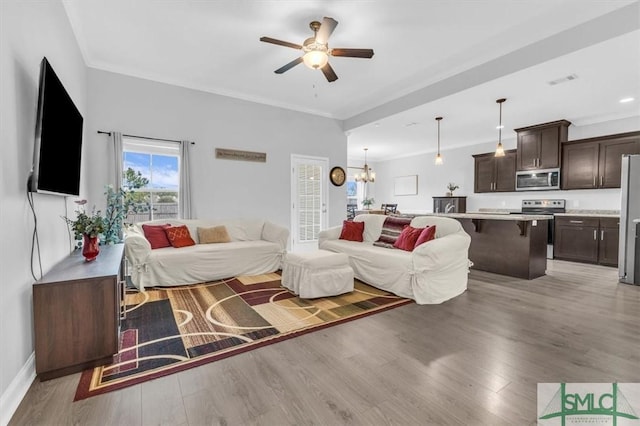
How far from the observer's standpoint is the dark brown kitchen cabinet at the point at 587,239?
16.9 feet

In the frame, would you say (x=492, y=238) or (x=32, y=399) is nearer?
(x=32, y=399)

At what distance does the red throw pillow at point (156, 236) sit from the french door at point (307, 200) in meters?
2.45

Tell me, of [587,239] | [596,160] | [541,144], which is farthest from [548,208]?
[541,144]

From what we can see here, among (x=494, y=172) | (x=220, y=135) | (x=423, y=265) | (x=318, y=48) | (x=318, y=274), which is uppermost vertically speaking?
(x=318, y=48)

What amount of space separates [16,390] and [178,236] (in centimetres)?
270

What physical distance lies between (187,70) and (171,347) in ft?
12.7

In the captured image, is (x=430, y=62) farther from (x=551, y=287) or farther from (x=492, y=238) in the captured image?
(x=551, y=287)

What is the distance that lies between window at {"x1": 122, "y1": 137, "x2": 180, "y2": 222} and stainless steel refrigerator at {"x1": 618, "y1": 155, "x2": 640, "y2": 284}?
21.9ft

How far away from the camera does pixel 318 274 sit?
334 cm

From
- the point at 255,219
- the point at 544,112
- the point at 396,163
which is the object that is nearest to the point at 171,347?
the point at 255,219

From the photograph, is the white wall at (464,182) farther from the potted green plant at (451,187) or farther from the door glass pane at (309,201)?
the door glass pane at (309,201)

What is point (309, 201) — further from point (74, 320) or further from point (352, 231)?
point (74, 320)

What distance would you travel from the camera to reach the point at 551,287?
3.88 m

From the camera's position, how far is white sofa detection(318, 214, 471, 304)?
3223mm
